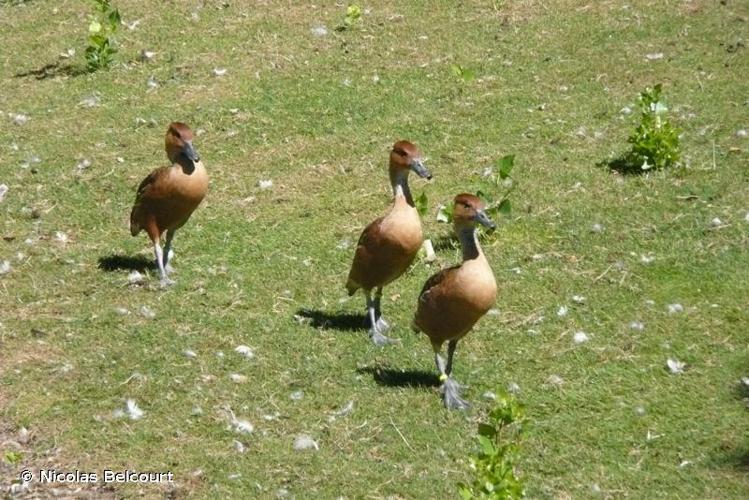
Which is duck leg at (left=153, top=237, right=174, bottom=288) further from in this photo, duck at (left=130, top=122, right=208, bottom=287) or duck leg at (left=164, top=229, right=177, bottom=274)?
duck leg at (left=164, top=229, right=177, bottom=274)

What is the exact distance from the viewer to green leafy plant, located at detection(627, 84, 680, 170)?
9.84m

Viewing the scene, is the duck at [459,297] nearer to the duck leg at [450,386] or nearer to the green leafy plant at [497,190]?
the duck leg at [450,386]

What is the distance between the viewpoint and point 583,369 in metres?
7.40

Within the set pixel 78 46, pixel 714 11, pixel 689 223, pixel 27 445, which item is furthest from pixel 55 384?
pixel 714 11

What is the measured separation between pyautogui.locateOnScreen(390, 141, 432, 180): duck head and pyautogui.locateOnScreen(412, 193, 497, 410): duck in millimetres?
830

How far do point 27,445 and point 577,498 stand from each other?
310 centimetres

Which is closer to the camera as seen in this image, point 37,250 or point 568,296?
point 568,296

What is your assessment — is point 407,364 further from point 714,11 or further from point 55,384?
point 714,11

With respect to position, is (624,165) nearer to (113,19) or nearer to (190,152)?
(190,152)

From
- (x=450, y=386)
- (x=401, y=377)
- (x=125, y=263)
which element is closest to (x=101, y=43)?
(x=125, y=263)

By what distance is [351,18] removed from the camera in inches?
530

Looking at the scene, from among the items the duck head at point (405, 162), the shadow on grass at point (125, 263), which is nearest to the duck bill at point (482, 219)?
the duck head at point (405, 162)

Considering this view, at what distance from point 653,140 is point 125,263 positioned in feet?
14.4

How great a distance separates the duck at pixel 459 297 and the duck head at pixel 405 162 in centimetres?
83
